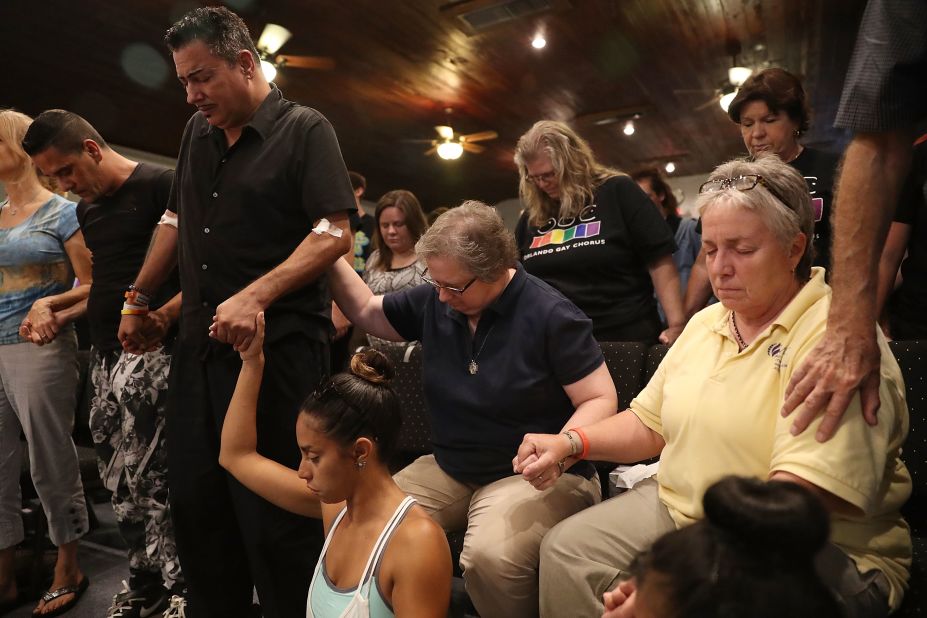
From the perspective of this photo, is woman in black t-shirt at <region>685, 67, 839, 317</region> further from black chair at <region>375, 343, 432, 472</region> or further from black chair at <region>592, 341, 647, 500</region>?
black chair at <region>375, 343, 432, 472</region>

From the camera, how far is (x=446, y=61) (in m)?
6.07

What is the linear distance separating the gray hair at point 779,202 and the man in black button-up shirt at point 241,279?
851 millimetres

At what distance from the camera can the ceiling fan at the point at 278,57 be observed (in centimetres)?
515

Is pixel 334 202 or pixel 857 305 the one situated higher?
pixel 334 202

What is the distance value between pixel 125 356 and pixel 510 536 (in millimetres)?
1343

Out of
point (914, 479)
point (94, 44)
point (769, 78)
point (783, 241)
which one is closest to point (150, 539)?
point (783, 241)

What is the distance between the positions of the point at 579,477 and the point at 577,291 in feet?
2.89

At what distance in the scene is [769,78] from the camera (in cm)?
210

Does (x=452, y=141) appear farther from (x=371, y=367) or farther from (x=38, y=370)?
(x=371, y=367)

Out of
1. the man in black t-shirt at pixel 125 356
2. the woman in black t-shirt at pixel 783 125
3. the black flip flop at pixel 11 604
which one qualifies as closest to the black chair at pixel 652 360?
the woman in black t-shirt at pixel 783 125

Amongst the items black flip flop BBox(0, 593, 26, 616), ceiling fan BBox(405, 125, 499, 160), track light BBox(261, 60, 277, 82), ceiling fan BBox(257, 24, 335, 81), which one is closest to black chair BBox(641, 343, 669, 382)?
black flip flop BBox(0, 593, 26, 616)

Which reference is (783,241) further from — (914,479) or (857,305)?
(914,479)

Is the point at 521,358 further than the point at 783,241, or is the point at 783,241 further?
the point at 521,358

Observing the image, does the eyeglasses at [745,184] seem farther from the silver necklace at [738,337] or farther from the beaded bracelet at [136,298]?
the beaded bracelet at [136,298]
